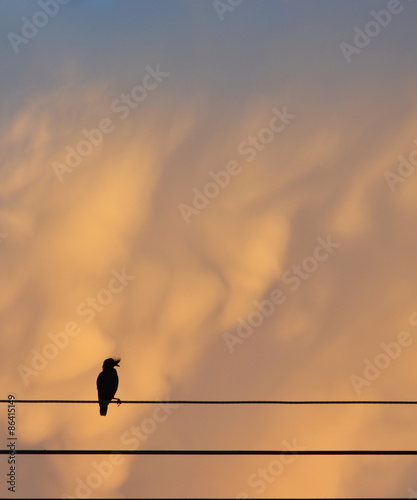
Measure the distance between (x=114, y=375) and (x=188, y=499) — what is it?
14.9 metres

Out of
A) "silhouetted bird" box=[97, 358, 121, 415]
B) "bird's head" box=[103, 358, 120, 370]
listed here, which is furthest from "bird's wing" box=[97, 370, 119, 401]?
"bird's head" box=[103, 358, 120, 370]

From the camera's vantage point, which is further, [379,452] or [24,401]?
[24,401]

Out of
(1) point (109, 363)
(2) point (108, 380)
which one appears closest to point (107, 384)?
(2) point (108, 380)

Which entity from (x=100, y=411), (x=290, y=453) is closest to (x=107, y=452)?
(x=290, y=453)

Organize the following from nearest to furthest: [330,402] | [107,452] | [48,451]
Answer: [107,452]
[48,451]
[330,402]

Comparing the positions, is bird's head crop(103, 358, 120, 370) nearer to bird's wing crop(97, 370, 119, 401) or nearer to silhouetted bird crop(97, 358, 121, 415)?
silhouetted bird crop(97, 358, 121, 415)

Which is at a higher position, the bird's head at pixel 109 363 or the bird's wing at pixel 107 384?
the bird's head at pixel 109 363

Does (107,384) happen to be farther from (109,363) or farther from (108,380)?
(109,363)

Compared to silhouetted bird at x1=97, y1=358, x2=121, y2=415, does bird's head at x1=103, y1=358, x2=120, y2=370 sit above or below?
above

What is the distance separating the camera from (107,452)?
9.64m

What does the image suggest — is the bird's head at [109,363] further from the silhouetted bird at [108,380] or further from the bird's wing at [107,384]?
the bird's wing at [107,384]

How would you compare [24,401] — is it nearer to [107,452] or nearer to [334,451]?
[107,452]

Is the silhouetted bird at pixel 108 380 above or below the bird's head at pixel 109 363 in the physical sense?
below

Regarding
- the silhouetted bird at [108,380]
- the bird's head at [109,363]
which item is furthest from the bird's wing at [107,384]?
the bird's head at [109,363]
